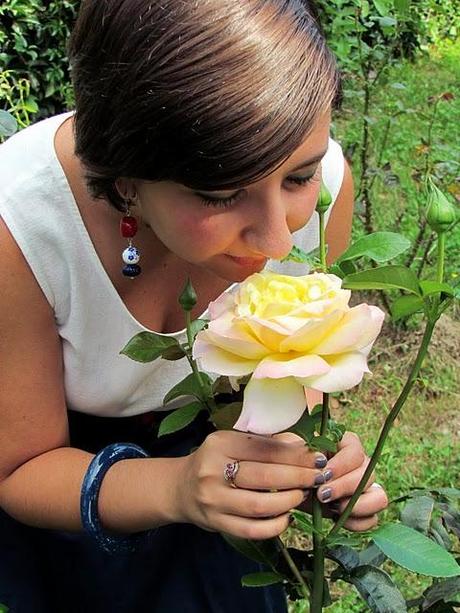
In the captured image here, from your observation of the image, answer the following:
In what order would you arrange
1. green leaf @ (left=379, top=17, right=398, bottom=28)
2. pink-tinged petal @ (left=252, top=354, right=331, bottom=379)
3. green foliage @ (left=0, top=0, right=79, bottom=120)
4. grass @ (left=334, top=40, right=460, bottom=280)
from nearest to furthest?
pink-tinged petal @ (left=252, top=354, right=331, bottom=379) < green leaf @ (left=379, top=17, right=398, bottom=28) < grass @ (left=334, top=40, right=460, bottom=280) < green foliage @ (left=0, top=0, right=79, bottom=120)

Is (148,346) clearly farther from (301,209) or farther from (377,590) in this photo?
(377,590)

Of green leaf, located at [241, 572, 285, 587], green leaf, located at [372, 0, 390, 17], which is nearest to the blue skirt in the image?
green leaf, located at [241, 572, 285, 587]

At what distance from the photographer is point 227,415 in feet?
2.89

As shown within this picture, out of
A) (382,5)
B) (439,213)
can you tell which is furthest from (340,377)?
(382,5)

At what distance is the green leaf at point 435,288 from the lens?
2.29ft

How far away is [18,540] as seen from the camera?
1377mm

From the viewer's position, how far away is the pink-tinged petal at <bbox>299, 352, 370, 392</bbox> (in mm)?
698

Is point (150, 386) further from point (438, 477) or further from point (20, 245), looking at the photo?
point (438, 477)

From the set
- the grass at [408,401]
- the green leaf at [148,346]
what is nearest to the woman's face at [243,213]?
the green leaf at [148,346]

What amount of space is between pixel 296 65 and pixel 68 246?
48cm

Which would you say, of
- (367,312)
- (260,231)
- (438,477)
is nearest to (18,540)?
(260,231)


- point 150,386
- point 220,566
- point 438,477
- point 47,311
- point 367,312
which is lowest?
point 438,477

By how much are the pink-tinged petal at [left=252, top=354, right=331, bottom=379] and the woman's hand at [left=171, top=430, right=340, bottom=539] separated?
186mm

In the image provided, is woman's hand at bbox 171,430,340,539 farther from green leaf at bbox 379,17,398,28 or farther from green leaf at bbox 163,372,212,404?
green leaf at bbox 379,17,398,28
